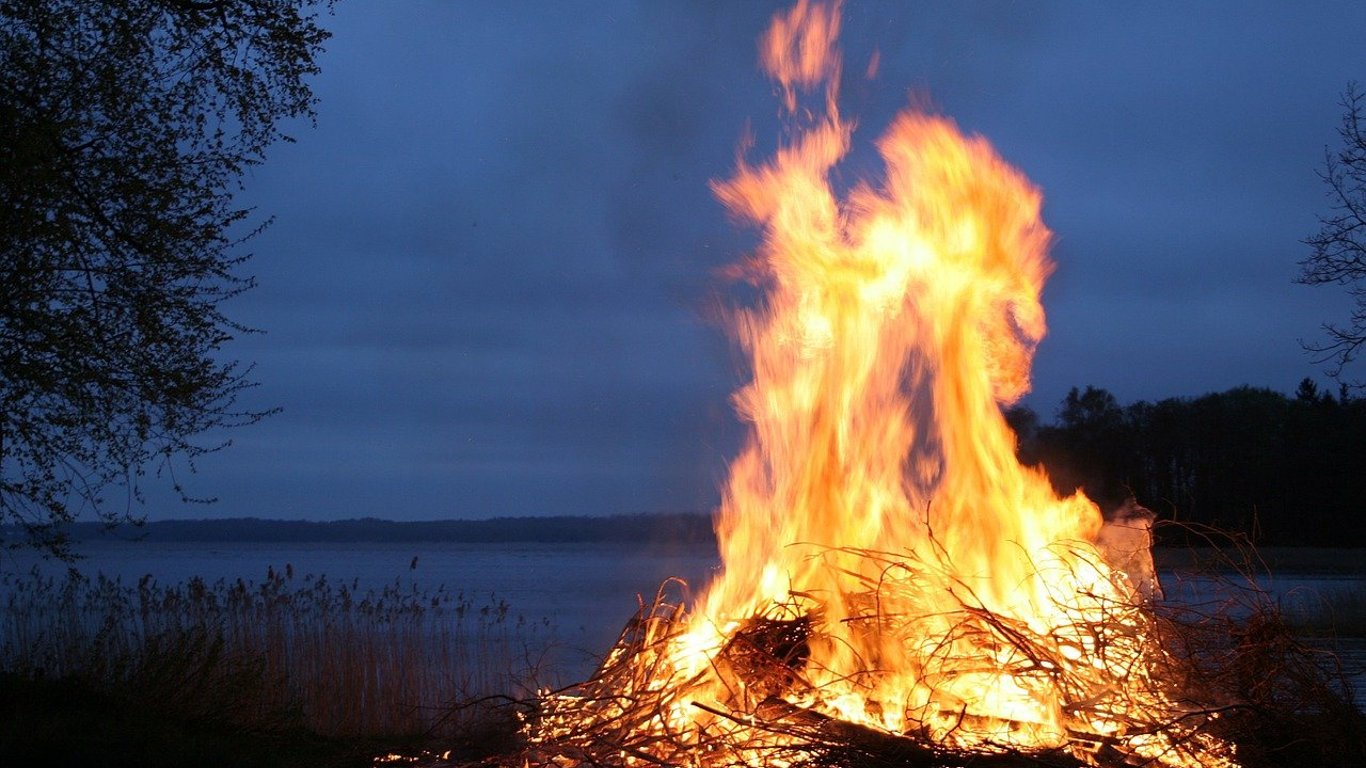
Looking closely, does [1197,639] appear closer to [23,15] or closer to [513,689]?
[513,689]

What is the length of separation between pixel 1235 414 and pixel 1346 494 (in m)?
8.34

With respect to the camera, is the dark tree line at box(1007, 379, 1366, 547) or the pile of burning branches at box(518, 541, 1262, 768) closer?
the pile of burning branches at box(518, 541, 1262, 768)

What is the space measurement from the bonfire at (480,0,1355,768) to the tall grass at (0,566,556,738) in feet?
9.43

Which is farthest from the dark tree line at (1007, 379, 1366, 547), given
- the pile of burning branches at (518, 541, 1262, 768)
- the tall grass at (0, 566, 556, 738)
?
the pile of burning branches at (518, 541, 1262, 768)

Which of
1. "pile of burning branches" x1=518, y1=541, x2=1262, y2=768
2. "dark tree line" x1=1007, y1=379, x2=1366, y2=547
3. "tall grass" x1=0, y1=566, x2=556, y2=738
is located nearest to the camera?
"pile of burning branches" x1=518, y1=541, x2=1262, y2=768

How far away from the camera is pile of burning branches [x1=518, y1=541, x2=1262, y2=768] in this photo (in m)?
5.06

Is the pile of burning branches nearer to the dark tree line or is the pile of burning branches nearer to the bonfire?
the bonfire

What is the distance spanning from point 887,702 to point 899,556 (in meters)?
0.73

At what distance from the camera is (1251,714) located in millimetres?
5633

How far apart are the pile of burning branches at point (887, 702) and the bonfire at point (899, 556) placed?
0.6 inches

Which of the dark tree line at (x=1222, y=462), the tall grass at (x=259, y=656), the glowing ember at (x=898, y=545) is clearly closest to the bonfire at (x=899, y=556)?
the glowing ember at (x=898, y=545)

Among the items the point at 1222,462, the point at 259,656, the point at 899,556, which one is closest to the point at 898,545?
the point at 899,556

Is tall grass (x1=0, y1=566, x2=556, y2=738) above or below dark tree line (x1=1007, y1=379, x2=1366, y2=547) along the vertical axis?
below

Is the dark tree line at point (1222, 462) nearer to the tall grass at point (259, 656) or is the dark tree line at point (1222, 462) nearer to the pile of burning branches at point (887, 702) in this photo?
the tall grass at point (259, 656)
